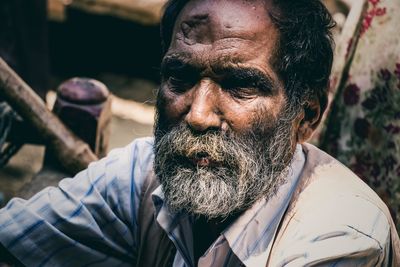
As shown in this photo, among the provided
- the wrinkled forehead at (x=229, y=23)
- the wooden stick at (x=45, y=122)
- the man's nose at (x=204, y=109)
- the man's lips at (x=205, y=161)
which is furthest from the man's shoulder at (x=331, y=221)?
the wooden stick at (x=45, y=122)

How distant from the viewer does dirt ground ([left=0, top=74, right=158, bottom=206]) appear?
477 centimetres

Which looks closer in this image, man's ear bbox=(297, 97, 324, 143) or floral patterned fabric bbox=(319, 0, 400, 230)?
man's ear bbox=(297, 97, 324, 143)

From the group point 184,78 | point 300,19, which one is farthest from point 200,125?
point 300,19

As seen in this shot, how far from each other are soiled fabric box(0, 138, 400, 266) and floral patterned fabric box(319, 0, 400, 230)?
78 cm

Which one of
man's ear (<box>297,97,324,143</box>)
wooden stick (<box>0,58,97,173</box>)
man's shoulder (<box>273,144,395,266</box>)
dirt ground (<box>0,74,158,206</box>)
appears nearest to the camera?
man's shoulder (<box>273,144,395,266</box>)

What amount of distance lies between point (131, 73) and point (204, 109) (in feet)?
18.1

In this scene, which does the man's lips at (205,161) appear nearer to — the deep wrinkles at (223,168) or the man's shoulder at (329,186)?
the deep wrinkles at (223,168)

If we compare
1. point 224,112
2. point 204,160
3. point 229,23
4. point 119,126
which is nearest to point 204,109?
point 224,112

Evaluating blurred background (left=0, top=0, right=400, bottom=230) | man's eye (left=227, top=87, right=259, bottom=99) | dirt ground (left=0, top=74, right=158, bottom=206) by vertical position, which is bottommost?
dirt ground (left=0, top=74, right=158, bottom=206)

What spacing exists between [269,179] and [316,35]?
0.61 meters

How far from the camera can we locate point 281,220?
6.80ft

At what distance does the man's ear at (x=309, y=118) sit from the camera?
229cm

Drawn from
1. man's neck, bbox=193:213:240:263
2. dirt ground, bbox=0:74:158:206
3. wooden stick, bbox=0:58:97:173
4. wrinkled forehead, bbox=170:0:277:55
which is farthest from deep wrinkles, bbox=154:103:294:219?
dirt ground, bbox=0:74:158:206

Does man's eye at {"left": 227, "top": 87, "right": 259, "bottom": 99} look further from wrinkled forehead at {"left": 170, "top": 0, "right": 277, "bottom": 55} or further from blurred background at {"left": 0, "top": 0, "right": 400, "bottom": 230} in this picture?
blurred background at {"left": 0, "top": 0, "right": 400, "bottom": 230}
